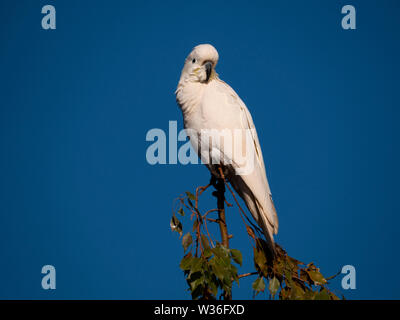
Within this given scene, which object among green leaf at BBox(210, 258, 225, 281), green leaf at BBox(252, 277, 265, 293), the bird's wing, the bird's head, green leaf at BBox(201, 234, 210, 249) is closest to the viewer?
green leaf at BBox(210, 258, 225, 281)

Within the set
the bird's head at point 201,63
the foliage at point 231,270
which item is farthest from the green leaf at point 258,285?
the bird's head at point 201,63

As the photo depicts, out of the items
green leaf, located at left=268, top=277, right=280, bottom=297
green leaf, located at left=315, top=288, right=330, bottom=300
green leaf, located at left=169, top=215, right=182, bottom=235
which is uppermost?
green leaf, located at left=169, top=215, right=182, bottom=235

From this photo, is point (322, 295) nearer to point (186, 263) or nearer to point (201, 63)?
point (186, 263)

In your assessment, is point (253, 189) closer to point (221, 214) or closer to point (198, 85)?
point (221, 214)

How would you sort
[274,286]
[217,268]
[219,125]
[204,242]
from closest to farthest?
[217,268] < [204,242] < [274,286] < [219,125]

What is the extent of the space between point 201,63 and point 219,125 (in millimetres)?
505

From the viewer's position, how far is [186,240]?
8.77ft

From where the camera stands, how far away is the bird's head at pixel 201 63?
3.26 metres

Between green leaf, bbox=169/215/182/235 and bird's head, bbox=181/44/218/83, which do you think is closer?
green leaf, bbox=169/215/182/235

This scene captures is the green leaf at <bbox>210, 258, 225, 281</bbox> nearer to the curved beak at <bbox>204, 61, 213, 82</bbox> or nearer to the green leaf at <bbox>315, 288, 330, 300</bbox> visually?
the green leaf at <bbox>315, 288, 330, 300</bbox>

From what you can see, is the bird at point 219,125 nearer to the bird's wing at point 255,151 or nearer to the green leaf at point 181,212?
the bird's wing at point 255,151

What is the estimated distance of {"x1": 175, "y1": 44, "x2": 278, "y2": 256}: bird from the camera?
Answer: 3145 mm

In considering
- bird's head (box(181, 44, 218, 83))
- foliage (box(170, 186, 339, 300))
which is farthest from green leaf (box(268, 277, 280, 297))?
bird's head (box(181, 44, 218, 83))

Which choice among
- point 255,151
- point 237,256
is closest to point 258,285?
point 237,256
